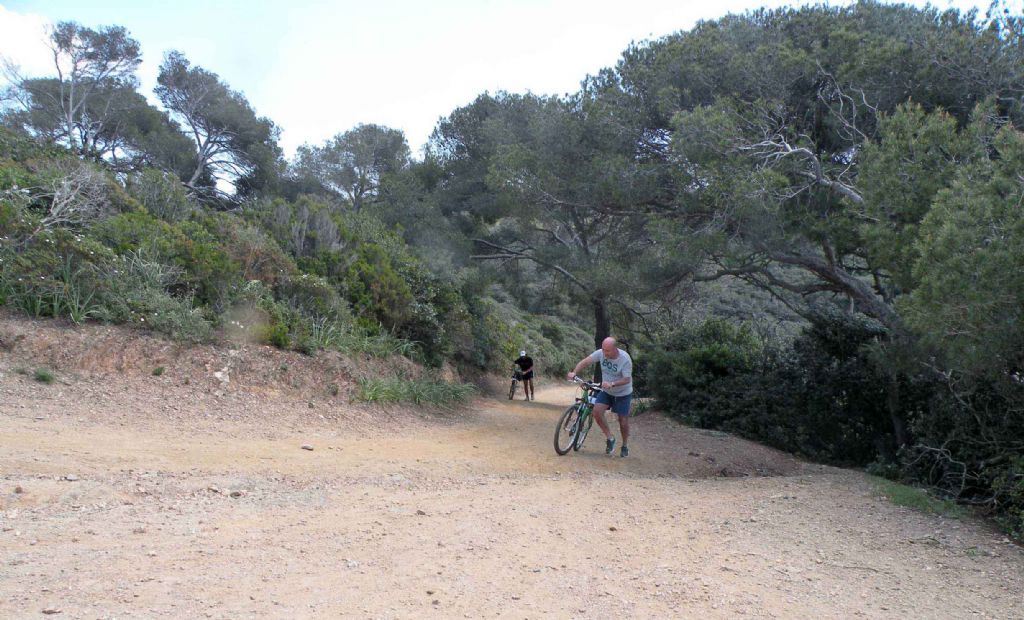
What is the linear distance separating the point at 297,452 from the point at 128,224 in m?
5.93

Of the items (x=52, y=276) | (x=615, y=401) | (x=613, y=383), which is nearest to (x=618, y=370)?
(x=613, y=383)

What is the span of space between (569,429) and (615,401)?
2.43ft

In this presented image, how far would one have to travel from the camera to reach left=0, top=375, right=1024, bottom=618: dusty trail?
12.9 ft

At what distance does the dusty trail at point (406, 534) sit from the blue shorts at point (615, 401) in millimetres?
926

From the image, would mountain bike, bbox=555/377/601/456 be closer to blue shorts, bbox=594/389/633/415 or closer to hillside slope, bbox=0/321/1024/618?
blue shorts, bbox=594/389/633/415

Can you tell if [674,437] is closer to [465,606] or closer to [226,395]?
[226,395]

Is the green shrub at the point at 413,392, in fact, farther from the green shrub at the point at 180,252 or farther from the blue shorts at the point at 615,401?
the blue shorts at the point at 615,401

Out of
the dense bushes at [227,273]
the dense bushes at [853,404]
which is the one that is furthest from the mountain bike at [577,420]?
the dense bushes at [227,273]

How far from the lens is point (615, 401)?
9.50 m

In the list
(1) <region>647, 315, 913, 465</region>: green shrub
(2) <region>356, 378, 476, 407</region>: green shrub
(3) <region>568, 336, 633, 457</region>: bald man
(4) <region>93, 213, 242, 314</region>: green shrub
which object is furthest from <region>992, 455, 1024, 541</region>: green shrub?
(4) <region>93, 213, 242, 314</region>: green shrub

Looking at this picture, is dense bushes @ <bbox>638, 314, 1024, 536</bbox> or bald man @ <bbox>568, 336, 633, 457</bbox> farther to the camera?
bald man @ <bbox>568, 336, 633, 457</bbox>

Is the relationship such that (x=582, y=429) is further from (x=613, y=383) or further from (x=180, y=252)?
(x=180, y=252)

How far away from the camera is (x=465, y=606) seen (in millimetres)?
3947

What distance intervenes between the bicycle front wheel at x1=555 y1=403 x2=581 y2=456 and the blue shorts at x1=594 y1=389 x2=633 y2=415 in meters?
0.31
